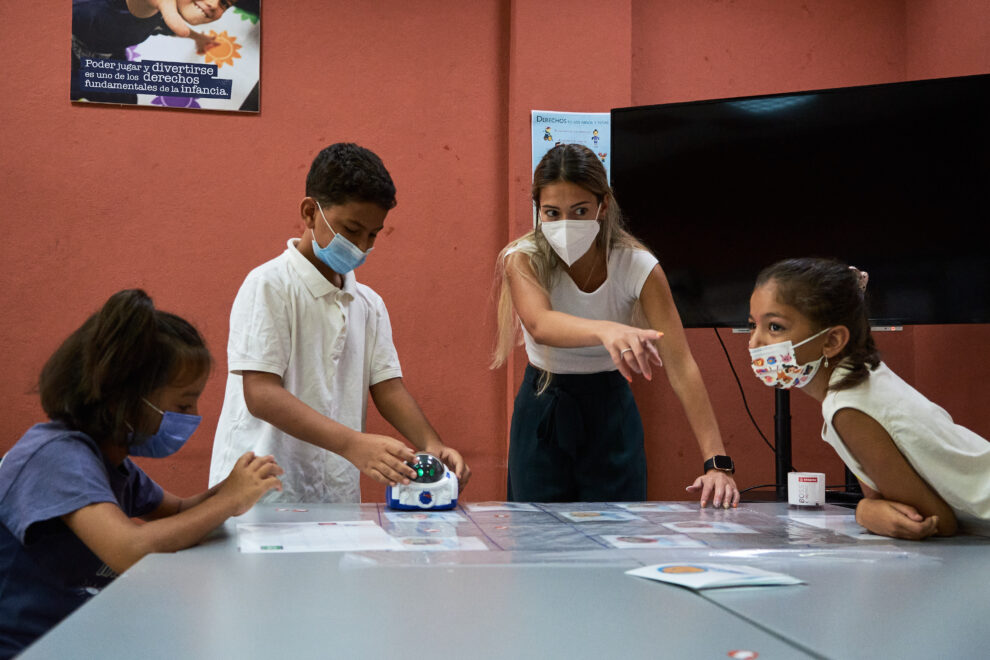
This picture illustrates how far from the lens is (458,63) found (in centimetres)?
304

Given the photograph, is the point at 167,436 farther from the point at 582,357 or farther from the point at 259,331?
the point at 582,357

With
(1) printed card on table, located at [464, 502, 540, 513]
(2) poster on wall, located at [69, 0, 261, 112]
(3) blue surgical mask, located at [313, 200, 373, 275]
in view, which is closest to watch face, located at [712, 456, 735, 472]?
(1) printed card on table, located at [464, 502, 540, 513]

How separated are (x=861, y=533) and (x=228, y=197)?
218 centimetres

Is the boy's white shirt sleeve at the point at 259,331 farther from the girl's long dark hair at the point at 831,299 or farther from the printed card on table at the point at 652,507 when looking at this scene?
the girl's long dark hair at the point at 831,299

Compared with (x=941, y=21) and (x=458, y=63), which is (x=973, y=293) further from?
(x=458, y=63)

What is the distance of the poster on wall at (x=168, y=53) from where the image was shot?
2.84 metres

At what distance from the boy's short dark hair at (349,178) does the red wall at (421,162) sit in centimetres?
99

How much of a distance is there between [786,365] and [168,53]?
224cm

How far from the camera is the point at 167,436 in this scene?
56.6 inches

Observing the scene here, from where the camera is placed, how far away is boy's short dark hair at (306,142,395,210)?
6.33 ft

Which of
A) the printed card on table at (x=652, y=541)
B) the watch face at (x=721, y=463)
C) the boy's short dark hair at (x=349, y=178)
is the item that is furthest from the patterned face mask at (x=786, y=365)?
the boy's short dark hair at (x=349, y=178)

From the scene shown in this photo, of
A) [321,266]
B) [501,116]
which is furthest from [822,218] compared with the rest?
[321,266]

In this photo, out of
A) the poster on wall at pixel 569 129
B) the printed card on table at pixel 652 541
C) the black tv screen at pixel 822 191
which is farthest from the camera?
the poster on wall at pixel 569 129

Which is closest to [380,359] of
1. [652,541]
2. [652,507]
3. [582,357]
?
[582,357]
